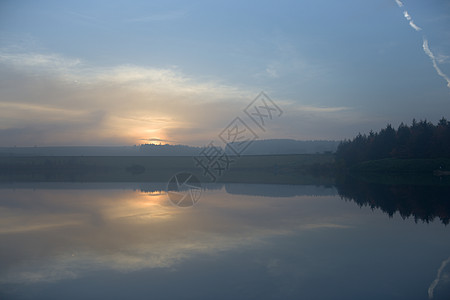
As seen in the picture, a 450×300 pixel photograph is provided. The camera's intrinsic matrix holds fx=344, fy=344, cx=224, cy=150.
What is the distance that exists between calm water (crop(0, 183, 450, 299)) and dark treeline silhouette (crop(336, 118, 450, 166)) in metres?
51.7

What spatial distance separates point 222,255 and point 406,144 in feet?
207

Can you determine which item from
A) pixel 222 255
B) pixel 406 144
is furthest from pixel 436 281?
pixel 406 144

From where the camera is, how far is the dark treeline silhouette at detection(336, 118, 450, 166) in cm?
5950

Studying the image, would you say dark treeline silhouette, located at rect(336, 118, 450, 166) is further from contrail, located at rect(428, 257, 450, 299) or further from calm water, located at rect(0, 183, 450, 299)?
contrail, located at rect(428, 257, 450, 299)

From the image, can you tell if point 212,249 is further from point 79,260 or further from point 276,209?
point 276,209

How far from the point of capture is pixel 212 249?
396 inches

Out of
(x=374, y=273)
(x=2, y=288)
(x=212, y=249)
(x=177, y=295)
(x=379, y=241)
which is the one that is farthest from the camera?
(x=379, y=241)

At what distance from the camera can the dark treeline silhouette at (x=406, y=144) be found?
195ft

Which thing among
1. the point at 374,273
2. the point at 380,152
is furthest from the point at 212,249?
the point at 380,152

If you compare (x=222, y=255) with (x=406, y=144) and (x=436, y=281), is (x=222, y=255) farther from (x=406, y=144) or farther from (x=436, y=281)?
(x=406, y=144)

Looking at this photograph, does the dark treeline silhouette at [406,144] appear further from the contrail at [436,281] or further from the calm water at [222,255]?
the contrail at [436,281]

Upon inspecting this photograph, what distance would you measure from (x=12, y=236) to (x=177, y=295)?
27.2ft

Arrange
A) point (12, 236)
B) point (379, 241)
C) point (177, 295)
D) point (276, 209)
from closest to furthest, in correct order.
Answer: point (177, 295)
point (379, 241)
point (12, 236)
point (276, 209)

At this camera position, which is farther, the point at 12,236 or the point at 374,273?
the point at 12,236
